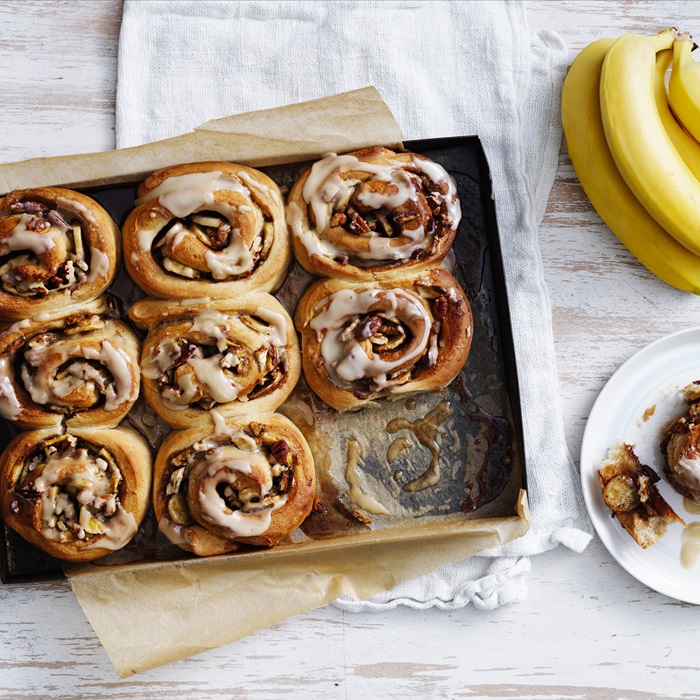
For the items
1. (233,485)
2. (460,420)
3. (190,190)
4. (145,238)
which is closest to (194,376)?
(233,485)

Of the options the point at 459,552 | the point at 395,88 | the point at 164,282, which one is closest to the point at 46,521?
the point at 164,282

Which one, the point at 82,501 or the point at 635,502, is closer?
the point at 82,501

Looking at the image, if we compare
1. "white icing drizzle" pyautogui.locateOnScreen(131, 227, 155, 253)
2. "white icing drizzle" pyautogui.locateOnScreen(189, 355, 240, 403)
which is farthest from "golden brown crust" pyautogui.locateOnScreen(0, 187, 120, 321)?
"white icing drizzle" pyautogui.locateOnScreen(189, 355, 240, 403)

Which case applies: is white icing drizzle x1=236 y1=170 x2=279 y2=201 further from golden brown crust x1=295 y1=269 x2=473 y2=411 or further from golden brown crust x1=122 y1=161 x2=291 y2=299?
golden brown crust x1=295 y1=269 x2=473 y2=411

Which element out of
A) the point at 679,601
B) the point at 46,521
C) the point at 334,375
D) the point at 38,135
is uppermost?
the point at 38,135

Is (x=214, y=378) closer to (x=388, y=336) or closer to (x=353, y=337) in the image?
(x=353, y=337)

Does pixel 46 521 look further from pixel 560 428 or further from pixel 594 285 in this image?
pixel 594 285
